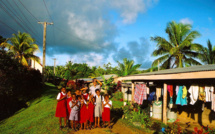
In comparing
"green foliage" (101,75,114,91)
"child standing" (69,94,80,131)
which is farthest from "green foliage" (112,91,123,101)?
"child standing" (69,94,80,131)

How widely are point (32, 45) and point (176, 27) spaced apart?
20928 millimetres

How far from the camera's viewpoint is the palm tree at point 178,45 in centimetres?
2169

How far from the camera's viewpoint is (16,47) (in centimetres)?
2472

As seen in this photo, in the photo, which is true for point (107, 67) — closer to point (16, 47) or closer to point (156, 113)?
point (16, 47)

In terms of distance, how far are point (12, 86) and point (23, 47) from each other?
39.2ft

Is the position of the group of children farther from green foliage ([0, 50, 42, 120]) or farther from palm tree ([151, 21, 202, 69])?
palm tree ([151, 21, 202, 69])

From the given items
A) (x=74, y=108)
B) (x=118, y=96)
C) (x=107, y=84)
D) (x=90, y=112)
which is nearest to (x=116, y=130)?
(x=90, y=112)

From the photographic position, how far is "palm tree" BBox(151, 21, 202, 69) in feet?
71.2

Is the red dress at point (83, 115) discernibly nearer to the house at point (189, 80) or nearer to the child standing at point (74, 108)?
the child standing at point (74, 108)

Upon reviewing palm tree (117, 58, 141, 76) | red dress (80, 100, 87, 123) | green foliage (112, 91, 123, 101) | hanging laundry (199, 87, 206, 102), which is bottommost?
green foliage (112, 91, 123, 101)

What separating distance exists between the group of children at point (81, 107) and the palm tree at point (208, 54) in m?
19.5

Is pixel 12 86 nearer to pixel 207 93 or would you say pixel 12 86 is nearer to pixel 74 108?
pixel 74 108

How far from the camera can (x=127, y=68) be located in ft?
81.6

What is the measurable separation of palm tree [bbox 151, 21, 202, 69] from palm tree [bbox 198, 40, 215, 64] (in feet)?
2.35
